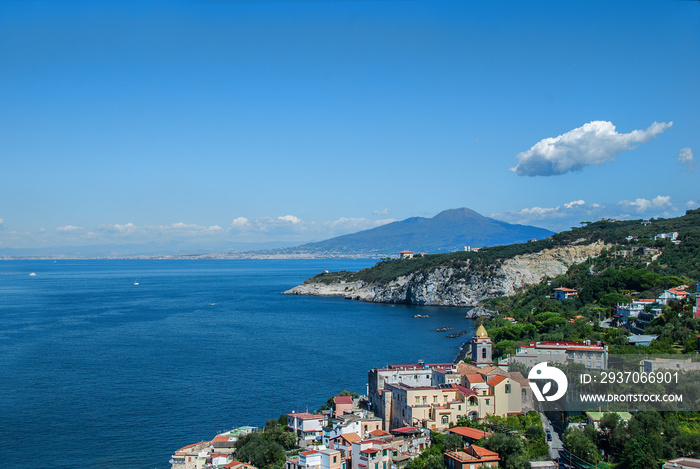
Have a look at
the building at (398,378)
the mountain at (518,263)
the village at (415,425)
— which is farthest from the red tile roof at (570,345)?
the mountain at (518,263)

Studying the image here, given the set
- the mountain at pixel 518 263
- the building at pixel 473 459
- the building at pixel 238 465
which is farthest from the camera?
the mountain at pixel 518 263

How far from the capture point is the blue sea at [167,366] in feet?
50.9

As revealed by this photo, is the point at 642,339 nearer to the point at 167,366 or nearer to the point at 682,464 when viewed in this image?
the point at 682,464

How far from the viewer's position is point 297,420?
1373 centimetres

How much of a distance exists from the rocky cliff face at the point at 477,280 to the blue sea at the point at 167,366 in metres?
3.97

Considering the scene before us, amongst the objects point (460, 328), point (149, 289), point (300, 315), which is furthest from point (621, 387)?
point (149, 289)

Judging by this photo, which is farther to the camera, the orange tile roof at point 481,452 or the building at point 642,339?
the building at point 642,339

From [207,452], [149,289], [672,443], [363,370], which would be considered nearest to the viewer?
[672,443]

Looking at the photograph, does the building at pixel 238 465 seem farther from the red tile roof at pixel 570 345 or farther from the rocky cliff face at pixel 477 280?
the rocky cliff face at pixel 477 280

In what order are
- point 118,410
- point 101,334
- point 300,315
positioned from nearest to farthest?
point 118,410
point 101,334
point 300,315

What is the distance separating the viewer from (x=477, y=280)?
49.5 metres

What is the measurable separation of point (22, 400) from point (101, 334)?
44.4ft

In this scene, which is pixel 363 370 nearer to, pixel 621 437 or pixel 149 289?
pixel 621 437

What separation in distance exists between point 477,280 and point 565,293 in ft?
62.0
